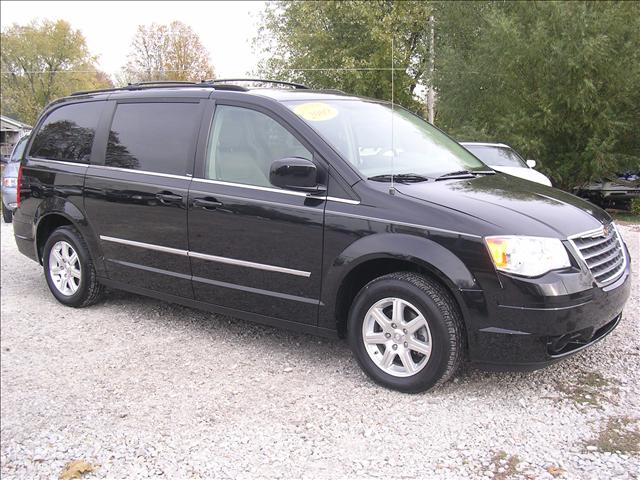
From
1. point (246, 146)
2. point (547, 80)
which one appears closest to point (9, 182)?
point (246, 146)

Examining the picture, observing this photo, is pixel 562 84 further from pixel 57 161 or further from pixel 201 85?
pixel 57 161

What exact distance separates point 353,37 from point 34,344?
2041 centimetres

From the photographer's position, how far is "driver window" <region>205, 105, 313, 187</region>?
389 cm

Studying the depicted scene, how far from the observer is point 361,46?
871 inches

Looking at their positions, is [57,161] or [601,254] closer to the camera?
[601,254]

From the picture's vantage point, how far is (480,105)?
1659 centimetres

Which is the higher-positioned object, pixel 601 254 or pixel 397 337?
pixel 601 254

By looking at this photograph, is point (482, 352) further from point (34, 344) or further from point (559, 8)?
point (559, 8)

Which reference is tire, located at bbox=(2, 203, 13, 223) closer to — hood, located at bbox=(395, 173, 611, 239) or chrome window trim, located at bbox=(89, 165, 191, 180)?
chrome window trim, located at bbox=(89, 165, 191, 180)

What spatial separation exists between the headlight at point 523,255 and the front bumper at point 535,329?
0.56 feet

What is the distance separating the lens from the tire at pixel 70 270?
5.09 m

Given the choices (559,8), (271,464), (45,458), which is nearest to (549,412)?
(271,464)

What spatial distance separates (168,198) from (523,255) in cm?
255

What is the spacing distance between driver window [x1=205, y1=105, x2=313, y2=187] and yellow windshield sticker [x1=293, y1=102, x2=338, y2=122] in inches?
7.1
